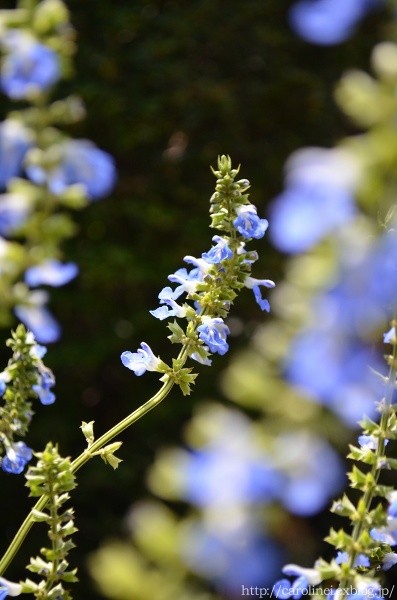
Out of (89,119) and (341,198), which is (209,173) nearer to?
(89,119)

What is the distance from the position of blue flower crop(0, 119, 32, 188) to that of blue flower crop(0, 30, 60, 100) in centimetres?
3

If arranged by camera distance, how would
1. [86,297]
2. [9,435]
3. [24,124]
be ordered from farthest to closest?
[86,297] < [9,435] < [24,124]

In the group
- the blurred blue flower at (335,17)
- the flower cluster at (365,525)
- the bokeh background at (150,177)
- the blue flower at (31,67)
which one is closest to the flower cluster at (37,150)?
the blue flower at (31,67)

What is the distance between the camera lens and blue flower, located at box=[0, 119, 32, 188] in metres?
0.70

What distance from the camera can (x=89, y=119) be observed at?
3.39 m

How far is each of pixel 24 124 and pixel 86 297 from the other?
270 centimetres

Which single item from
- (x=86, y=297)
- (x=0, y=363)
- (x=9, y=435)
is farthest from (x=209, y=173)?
(x=9, y=435)

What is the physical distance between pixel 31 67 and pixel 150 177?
111 inches

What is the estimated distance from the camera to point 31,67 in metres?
0.70

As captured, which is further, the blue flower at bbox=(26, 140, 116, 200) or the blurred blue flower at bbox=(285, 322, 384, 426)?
the blue flower at bbox=(26, 140, 116, 200)

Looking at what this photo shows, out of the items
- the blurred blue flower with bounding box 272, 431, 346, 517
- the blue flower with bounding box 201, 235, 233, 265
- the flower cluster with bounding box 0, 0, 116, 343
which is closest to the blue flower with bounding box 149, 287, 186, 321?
the blue flower with bounding box 201, 235, 233, 265

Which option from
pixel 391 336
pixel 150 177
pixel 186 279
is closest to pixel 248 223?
pixel 186 279

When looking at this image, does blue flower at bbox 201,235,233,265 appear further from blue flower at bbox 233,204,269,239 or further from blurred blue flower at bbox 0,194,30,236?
blurred blue flower at bbox 0,194,30,236

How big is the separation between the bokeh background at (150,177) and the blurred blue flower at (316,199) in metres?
2.74
